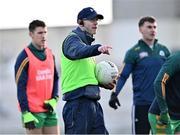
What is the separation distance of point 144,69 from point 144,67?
0.10ft

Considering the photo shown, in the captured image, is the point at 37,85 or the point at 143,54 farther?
the point at 143,54

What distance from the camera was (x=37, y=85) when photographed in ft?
38.9

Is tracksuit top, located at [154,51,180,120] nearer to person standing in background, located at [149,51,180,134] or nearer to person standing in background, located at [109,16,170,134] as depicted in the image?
person standing in background, located at [149,51,180,134]

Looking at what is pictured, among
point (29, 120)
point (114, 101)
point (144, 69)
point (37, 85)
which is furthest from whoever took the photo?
point (114, 101)

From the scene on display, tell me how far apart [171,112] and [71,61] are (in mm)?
1289

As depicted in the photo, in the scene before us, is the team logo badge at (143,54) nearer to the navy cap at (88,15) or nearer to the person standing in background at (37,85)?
the person standing in background at (37,85)

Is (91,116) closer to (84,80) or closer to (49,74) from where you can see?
(84,80)

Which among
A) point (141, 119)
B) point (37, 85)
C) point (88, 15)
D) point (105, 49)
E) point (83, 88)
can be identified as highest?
point (88, 15)

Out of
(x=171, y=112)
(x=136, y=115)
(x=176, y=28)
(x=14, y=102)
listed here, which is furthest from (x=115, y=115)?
(x=171, y=112)

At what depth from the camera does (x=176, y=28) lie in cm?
2134

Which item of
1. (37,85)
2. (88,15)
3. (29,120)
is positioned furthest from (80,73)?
(37,85)

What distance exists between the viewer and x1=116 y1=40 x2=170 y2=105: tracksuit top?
489 inches

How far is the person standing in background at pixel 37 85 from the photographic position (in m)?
11.7

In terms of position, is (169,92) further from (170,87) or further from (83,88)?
(83,88)
